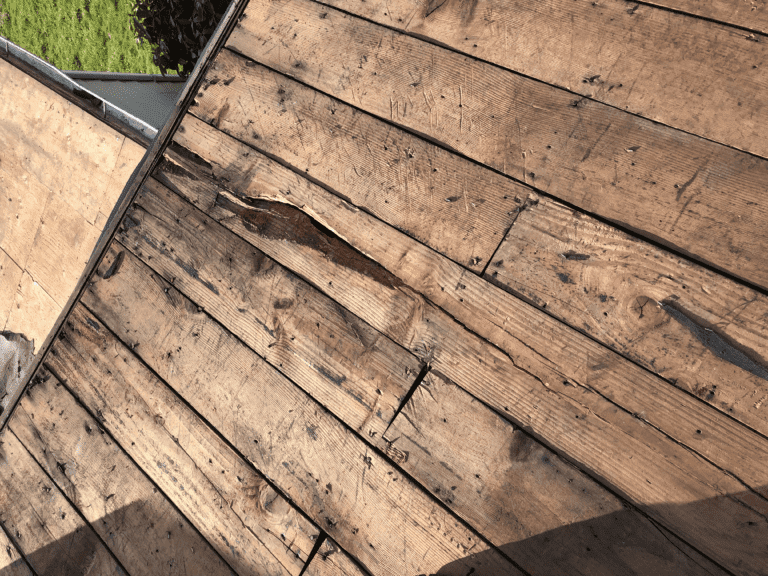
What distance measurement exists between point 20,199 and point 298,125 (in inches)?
84.0

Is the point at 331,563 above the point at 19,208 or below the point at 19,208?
above

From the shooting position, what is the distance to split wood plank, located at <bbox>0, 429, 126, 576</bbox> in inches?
67.0

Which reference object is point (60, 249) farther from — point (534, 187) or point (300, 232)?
point (534, 187)

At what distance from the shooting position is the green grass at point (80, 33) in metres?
4.13

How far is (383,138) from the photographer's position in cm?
146

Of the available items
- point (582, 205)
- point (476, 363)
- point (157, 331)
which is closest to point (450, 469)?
point (476, 363)

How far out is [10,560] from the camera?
1.87 metres

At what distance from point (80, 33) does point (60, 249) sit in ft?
10.2

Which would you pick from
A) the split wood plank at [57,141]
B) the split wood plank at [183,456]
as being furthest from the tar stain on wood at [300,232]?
the split wood plank at [57,141]

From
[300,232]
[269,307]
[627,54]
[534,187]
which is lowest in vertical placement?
[269,307]

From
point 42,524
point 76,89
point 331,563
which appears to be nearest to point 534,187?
point 331,563

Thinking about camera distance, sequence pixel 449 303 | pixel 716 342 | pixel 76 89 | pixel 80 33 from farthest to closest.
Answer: pixel 80 33, pixel 76 89, pixel 449 303, pixel 716 342

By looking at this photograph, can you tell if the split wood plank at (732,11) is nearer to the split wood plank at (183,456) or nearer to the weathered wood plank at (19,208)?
the split wood plank at (183,456)

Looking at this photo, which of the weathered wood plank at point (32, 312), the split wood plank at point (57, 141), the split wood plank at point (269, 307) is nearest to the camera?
the split wood plank at point (269, 307)
